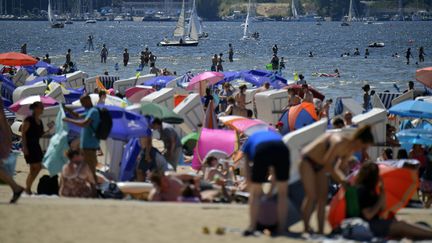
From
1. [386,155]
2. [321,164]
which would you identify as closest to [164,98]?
[386,155]

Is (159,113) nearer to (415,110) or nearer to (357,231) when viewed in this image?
(415,110)

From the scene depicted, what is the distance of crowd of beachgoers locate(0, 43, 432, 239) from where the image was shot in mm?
9758

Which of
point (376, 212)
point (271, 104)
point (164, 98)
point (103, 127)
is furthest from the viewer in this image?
point (271, 104)

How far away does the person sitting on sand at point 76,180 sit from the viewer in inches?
476

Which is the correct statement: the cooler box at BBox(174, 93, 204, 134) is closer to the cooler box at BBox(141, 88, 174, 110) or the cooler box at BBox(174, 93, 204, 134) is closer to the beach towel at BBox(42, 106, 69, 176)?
the cooler box at BBox(141, 88, 174, 110)

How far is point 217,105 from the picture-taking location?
21.6 meters

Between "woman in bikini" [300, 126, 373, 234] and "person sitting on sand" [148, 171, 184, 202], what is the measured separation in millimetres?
2049

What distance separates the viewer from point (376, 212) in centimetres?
1000

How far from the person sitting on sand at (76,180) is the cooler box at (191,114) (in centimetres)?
573

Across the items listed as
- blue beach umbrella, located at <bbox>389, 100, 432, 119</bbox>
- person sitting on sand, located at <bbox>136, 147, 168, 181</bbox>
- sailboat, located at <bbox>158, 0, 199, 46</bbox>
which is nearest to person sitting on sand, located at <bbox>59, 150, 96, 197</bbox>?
person sitting on sand, located at <bbox>136, 147, 168, 181</bbox>

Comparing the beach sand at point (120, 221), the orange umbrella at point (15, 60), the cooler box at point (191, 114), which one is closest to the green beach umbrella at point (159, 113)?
the cooler box at point (191, 114)

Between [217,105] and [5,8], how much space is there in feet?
598

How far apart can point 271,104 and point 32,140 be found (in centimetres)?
724

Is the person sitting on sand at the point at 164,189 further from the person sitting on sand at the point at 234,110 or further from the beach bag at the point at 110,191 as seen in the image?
the person sitting on sand at the point at 234,110
